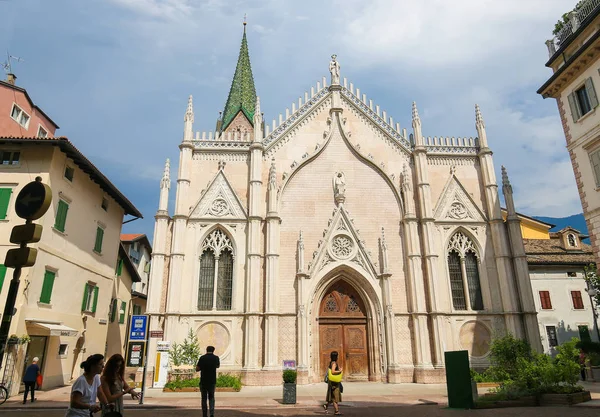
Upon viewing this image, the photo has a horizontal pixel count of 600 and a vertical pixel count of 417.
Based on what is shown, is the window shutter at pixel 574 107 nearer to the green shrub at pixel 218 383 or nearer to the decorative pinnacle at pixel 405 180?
the decorative pinnacle at pixel 405 180

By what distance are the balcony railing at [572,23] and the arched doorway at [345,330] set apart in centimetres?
1762

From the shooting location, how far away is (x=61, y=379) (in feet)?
73.9

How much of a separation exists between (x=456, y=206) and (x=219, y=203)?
49.3 feet

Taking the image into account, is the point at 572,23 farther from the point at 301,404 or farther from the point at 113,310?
the point at 113,310

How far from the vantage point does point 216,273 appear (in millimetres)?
24922

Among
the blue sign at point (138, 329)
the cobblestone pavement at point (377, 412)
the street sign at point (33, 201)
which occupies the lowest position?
the cobblestone pavement at point (377, 412)

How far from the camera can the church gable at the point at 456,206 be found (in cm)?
2691

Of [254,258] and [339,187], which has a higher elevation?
[339,187]

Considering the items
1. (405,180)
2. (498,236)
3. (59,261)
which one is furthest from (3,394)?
(498,236)

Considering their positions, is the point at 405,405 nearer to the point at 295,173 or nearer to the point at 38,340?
the point at 295,173

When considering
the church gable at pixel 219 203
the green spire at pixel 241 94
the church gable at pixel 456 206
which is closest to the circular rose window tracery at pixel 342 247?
the church gable at pixel 219 203

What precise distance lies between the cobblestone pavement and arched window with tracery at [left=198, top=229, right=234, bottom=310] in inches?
408

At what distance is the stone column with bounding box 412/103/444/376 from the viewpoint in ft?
78.2

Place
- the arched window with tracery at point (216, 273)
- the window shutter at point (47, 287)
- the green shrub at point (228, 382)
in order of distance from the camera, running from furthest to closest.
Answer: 1. the arched window with tracery at point (216, 273)
2. the green shrub at point (228, 382)
3. the window shutter at point (47, 287)
